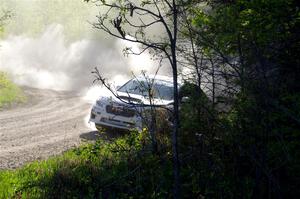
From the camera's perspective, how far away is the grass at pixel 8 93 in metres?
19.1

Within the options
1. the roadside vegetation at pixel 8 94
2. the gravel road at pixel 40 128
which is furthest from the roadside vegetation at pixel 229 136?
the roadside vegetation at pixel 8 94

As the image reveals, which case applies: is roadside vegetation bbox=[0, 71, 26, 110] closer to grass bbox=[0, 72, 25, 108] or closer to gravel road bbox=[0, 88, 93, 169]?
grass bbox=[0, 72, 25, 108]

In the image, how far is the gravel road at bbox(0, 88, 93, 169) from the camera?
1053 centimetres

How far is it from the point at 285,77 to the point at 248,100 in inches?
41.3

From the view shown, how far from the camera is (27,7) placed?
44.7 m

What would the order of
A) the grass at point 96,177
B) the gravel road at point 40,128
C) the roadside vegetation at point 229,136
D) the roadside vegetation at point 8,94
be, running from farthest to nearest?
1. the roadside vegetation at point 8,94
2. the gravel road at point 40,128
3. the grass at point 96,177
4. the roadside vegetation at point 229,136

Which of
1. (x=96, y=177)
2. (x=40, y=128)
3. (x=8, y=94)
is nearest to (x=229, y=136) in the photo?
(x=96, y=177)

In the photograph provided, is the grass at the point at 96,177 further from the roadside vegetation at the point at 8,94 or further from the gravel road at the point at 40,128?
the roadside vegetation at the point at 8,94

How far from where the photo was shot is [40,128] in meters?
13.5

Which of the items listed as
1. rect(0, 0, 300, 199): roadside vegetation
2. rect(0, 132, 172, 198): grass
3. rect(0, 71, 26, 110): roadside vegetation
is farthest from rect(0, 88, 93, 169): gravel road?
rect(0, 0, 300, 199): roadside vegetation

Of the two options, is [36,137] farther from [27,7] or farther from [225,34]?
[27,7]

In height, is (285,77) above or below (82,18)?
below

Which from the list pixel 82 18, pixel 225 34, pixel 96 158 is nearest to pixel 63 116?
pixel 96 158

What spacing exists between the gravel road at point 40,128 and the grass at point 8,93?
545 millimetres
